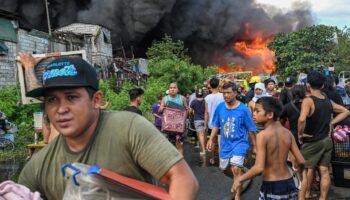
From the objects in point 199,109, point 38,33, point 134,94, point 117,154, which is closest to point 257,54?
point 38,33

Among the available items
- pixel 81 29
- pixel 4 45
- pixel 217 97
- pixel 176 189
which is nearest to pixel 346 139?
pixel 217 97

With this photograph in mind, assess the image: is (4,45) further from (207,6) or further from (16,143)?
(207,6)

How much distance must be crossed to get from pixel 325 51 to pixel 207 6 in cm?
1334

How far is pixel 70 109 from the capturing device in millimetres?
1604

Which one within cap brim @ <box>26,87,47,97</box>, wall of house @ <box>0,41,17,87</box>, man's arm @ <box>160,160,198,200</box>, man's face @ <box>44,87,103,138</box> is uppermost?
wall of house @ <box>0,41,17,87</box>

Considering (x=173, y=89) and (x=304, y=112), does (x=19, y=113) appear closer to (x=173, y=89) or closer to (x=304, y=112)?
(x=173, y=89)

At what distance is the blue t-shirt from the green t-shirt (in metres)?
3.91

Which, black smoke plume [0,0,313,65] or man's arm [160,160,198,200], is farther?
black smoke plume [0,0,313,65]

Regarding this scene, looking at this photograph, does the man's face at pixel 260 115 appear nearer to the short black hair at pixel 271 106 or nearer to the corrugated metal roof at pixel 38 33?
the short black hair at pixel 271 106

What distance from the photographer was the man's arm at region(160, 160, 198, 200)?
151 centimetres

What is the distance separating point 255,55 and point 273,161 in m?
47.4

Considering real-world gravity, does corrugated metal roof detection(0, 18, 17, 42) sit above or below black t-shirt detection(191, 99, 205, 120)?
above

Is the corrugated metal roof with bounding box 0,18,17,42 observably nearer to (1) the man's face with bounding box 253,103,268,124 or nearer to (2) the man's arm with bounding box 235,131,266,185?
(1) the man's face with bounding box 253,103,268,124

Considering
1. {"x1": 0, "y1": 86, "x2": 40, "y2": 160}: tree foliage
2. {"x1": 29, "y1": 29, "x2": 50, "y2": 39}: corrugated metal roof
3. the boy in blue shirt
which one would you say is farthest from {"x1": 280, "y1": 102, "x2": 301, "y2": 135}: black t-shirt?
{"x1": 29, "y1": 29, "x2": 50, "y2": 39}: corrugated metal roof
